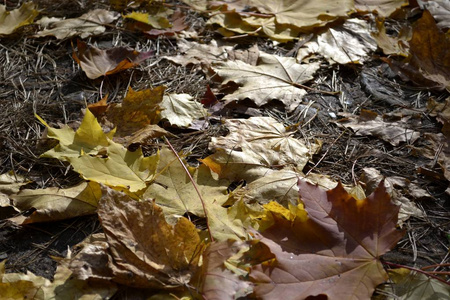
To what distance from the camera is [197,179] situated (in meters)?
1.49

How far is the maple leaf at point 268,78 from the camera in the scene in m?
1.87

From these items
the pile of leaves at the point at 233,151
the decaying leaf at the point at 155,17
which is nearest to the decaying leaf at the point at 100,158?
the pile of leaves at the point at 233,151

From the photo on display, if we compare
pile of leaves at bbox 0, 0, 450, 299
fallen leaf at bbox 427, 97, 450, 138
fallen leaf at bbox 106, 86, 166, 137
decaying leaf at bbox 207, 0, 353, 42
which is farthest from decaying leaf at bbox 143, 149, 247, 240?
decaying leaf at bbox 207, 0, 353, 42

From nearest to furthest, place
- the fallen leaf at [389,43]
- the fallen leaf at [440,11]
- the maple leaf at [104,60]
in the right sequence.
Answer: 1. the maple leaf at [104,60]
2. the fallen leaf at [389,43]
3. the fallen leaf at [440,11]

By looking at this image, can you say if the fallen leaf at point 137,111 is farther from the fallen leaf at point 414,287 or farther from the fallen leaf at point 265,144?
the fallen leaf at point 414,287

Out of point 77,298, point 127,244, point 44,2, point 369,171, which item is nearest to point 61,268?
point 77,298

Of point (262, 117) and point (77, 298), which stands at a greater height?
point (262, 117)

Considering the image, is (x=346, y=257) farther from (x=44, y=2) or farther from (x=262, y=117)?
(x=44, y=2)

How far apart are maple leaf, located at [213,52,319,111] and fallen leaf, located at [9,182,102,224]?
0.69m

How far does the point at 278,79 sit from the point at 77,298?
3.97 feet

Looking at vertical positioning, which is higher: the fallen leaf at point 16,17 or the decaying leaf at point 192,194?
the fallen leaf at point 16,17

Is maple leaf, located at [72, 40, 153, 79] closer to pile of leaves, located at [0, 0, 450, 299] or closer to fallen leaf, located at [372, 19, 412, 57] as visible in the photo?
pile of leaves, located at [0, 0, 450, 299]

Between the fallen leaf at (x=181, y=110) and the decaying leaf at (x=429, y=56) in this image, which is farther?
the decaying leaf at (x=429, y=56)

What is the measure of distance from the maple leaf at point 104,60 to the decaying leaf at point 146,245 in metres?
0.91
